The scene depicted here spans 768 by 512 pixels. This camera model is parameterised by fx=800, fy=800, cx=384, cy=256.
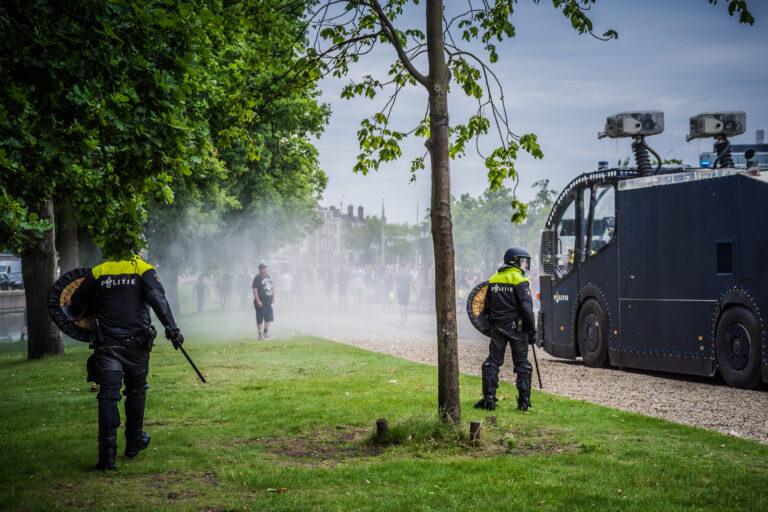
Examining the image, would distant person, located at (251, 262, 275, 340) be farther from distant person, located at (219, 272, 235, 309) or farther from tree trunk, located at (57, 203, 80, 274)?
distant person, located at (219, 272, 235, 309)

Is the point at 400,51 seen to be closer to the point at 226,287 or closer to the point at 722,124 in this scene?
the point at 722,124

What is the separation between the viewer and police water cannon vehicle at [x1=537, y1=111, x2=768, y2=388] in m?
10.6

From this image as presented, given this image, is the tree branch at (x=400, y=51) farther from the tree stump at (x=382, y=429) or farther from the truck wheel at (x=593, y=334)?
the truck wheel at (x=593, y=334)

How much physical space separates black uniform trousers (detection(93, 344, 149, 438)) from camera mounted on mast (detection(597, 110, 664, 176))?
937 centimetres

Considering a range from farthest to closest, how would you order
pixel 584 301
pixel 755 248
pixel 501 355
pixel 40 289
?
pixel 40 289 → pixel 584 301 → pixel 755 248 → pixel 501 355

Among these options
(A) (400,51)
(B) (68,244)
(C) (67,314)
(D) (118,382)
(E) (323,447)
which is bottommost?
(E) (323,447)

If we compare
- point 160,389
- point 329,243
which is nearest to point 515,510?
point 160,389

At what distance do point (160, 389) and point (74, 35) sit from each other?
6.77 meters

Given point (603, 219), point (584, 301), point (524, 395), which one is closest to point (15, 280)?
point (584, 301)

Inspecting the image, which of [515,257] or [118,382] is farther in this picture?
[515,257]

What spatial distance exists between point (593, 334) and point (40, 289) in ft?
34.4

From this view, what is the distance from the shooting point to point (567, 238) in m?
15.1

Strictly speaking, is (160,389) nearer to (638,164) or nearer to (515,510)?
(515,510)

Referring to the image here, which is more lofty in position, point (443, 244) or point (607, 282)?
point (443, 244)
